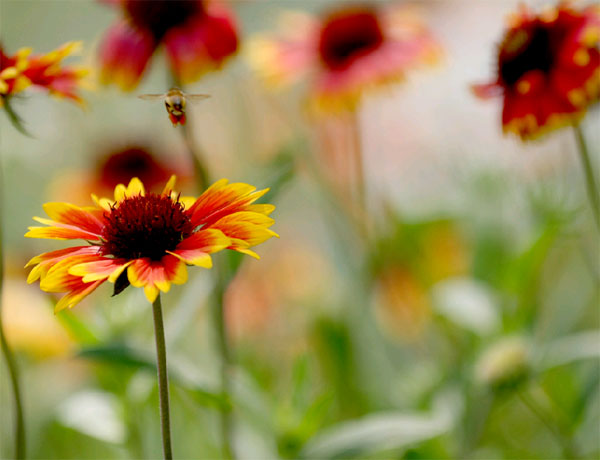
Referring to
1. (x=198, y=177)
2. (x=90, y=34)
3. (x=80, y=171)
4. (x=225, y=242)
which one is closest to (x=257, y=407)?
(x=198, y=177)

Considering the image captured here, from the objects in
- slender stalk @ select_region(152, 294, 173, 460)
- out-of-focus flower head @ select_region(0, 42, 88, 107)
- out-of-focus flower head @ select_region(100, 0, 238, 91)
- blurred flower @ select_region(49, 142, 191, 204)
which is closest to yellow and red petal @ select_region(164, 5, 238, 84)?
out-of-focus flower head @ select_region(100, 0, 238, 91)

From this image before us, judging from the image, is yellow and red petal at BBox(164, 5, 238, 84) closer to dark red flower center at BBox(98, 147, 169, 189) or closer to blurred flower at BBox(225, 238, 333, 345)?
blurred flower at BBox(225, 238, 333, 345)

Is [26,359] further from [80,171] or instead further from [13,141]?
[80,171]

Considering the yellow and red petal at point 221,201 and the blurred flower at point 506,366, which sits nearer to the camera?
the yellow and red petal at point 221,201

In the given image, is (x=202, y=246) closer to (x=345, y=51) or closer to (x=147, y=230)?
(x=147, y=230)

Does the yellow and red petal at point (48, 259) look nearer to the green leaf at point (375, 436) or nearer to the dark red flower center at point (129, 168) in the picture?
the green leaf at point (375, 436)

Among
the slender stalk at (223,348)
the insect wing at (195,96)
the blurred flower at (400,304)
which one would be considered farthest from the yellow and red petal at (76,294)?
the blurred flower at (400,304)
